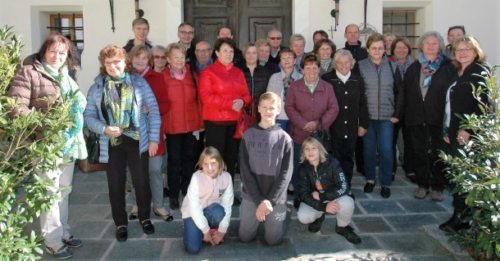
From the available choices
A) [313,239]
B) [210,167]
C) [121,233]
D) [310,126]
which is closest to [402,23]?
[310,126]

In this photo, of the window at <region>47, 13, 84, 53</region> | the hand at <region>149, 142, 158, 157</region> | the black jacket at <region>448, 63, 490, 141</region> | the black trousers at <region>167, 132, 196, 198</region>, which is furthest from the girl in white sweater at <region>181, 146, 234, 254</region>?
the window at <region>47, 13, 84, 53</region>

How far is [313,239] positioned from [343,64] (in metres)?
1.99

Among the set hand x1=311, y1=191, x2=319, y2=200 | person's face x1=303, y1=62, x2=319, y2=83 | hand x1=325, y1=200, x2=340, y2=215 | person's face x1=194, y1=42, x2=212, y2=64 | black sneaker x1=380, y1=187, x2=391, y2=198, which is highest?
person's face x1=194, y1=42, x2=212, y2=64

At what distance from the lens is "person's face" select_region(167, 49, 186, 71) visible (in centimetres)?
483

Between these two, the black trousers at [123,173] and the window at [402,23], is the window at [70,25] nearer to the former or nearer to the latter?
the black trousers at [123,173]

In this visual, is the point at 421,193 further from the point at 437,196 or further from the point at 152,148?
the point at 152,148

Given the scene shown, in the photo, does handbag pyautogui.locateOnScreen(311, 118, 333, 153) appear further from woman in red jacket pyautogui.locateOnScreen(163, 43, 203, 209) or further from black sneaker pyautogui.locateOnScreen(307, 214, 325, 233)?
woman in red jacket pyautogui.locateOnScreen(163, 43, 203, 209)

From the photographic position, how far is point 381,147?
5547 mm

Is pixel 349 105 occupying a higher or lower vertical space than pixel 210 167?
higher

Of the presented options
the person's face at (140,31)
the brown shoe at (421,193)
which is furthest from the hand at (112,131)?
the brown shoe at (421,193)

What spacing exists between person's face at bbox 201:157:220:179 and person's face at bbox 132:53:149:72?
117 centimetres

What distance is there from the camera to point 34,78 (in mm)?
Answer: 3578

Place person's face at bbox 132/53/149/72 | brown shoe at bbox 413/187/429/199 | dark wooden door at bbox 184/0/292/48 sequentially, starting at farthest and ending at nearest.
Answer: dark wooden door at bbox 184/0/292/48 → brown shoe at bbox 413/187/429/199 → person's face at bbox 132/53/149/72

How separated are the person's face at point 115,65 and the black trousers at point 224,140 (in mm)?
1220
